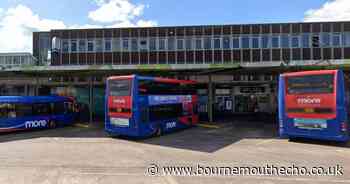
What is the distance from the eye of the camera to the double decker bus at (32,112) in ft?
48.4

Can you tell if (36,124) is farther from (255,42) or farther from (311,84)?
(255,42)

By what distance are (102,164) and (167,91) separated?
22.8 ft

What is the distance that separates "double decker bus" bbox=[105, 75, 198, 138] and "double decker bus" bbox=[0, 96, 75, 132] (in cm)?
584

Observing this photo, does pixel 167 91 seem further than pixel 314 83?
Yes

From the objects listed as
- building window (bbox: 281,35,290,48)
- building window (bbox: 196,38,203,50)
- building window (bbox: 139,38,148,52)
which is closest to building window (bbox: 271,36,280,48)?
building window (bbox: 281,35,290,48)

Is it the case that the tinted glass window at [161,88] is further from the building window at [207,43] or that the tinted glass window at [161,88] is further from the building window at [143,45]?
the building window at [143,45]

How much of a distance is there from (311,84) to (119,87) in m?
8.76

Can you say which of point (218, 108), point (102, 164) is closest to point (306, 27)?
point (218, 108)

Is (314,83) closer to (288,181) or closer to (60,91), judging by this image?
(288,181)

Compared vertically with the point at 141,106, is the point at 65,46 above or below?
above

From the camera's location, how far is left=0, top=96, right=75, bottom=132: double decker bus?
1474 cm

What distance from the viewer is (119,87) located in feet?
41.4

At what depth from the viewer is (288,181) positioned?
627cm

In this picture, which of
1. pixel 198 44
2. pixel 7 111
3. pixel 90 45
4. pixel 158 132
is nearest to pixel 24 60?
pixel 90 45
